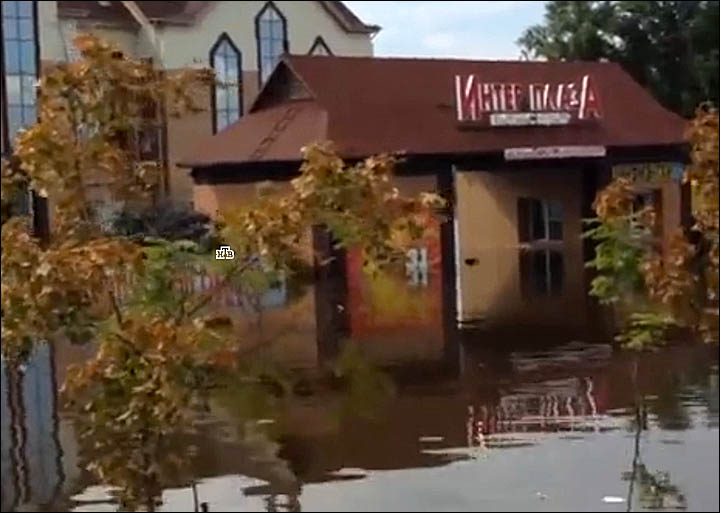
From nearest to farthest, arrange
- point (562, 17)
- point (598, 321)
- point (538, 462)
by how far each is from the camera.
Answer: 1. point (538, 462)
2. point (598, 321)
3. point (562, 17)

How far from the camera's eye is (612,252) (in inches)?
122

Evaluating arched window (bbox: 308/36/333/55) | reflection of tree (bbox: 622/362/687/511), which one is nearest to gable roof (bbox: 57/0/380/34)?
arched window (bbox: 308/36/333/55)

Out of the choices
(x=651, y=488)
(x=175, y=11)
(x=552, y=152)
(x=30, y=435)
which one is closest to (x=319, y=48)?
(x=175, y=11)

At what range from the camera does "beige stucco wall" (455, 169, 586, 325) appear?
551 cm

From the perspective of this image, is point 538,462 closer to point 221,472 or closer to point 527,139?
point 221,472

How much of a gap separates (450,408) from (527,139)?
13.6ft

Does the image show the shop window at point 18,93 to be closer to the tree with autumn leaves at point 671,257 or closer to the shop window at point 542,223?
the tree with autumn leaves at point 671,257

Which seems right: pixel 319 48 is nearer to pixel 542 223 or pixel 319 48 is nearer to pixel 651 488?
pixel 542 223

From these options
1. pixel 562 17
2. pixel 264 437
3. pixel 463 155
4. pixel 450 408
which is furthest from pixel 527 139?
pixel 264 437

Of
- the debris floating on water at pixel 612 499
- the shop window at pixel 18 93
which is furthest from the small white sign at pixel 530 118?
the debris floating on water at pixel 612 499

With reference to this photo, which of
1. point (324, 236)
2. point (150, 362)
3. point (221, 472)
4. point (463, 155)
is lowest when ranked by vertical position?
point (221, 472)

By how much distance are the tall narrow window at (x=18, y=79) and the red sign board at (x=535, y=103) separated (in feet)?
14.2

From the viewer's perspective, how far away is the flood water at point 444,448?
Answer: 2.50m

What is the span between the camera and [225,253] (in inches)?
71.5
